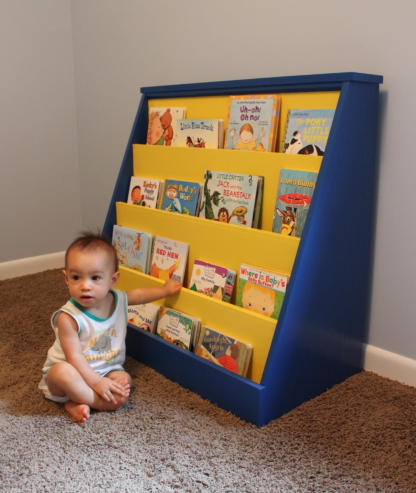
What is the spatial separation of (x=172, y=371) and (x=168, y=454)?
1.07 ft

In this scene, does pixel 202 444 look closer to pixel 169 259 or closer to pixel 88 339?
pixel 88 339

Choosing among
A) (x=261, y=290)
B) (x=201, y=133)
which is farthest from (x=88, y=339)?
(x=201, y=133)

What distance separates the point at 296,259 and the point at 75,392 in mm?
625

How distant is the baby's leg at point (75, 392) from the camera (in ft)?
3.98

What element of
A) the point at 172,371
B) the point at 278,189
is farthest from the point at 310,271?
the point at 172,371

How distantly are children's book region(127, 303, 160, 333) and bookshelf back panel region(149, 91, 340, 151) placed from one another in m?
0.60

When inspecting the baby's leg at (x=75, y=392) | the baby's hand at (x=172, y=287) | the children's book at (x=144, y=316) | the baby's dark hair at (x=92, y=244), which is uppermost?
the baby's dark hair at (x=92, y=244)

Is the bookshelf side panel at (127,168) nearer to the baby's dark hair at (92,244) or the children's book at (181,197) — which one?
the children's book at (181,197)

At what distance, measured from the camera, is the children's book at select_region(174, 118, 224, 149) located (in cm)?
148

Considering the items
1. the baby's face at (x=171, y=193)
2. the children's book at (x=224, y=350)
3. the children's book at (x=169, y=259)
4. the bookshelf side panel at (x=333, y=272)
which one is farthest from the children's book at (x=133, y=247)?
the bookshelf side panel at (x=333, y=272)

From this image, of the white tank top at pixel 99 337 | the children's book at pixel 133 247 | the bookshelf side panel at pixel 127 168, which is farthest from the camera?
the bookshelf side panel at pixel 127 168

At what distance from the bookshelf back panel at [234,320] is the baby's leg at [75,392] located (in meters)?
0.31

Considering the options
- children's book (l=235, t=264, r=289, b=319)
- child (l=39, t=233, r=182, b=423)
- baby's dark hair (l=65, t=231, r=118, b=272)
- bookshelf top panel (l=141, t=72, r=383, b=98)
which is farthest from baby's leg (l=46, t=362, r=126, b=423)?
bookshelf top panel (l=141, t=72, r=383, b=98)

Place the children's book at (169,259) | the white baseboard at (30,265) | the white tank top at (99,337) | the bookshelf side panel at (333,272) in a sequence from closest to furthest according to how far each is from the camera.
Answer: the bookshelf side panel at (333,272)
the white tank top at (99,337)
the children's book at (169,259)
the white baseboard at (30,265)
